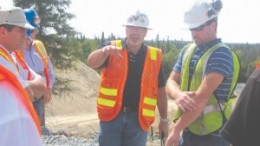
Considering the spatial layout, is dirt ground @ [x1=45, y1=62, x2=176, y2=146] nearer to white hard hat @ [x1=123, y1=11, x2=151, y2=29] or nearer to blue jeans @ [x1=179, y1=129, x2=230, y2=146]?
white hard hat @ [x1=123, y1=11, x2=151, y2=29]

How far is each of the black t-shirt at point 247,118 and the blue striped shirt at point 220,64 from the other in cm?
104

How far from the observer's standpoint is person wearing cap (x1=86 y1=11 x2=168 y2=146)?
4664 mm

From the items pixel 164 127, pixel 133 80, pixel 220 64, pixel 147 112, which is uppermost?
pixel 220 64

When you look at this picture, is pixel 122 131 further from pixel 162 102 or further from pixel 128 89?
pixel 162 102

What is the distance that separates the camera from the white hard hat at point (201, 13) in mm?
3596

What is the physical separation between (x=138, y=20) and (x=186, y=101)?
148cm

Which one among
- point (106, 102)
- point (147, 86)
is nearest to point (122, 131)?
point (106, 102)

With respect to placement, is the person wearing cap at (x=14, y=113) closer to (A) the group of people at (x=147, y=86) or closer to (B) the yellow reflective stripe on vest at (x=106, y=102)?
(A) the group of people at (x=147, y=86)

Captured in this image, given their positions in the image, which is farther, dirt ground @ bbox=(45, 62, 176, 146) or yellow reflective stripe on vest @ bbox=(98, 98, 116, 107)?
dirt ground @ bbox=(45, 62, 176, 146)

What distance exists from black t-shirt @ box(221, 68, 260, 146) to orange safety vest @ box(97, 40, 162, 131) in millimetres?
2184

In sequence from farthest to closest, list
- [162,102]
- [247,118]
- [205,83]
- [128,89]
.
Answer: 1. [162,102]
2. [128,89]
3. [205,83]
4. [247,118]

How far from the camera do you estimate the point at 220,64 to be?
355 centimetres

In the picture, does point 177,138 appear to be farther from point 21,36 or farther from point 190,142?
point 21,36

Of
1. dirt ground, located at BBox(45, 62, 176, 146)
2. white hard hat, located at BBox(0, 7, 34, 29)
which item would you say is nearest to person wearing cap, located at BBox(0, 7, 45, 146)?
white hard hat, located at BBox(0, 7, 34, 29)
